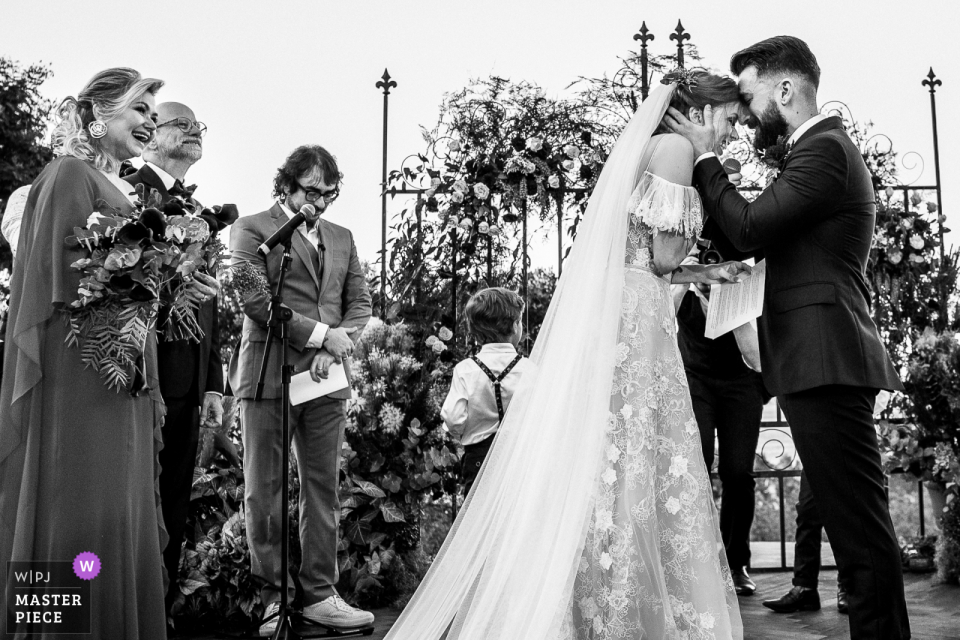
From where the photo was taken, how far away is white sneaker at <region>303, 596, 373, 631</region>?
→ 3.94 m

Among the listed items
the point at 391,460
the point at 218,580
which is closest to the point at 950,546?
the point at 391,460

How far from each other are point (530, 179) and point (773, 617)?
9.16 feet

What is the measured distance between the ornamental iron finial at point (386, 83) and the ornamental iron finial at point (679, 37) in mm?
1768

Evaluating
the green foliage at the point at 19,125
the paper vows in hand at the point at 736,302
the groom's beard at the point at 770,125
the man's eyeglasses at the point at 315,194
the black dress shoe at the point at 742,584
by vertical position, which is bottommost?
the black dress shoe at the point at 742,584

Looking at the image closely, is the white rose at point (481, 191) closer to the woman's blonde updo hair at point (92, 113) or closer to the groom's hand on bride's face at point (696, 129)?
the groom's hand on bride's face at point (696, 129)

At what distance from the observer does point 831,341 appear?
108 inches

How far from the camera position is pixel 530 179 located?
5.30 metres

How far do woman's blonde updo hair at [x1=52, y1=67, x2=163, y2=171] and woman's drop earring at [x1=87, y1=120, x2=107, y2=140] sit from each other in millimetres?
14

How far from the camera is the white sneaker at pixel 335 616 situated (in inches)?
155

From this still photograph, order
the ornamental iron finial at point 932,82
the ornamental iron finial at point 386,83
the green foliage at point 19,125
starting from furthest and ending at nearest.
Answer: the green foliage at point 19,125 < the ornamental iron finial at point 932,82 < the ornamental iron finial at point 386,83

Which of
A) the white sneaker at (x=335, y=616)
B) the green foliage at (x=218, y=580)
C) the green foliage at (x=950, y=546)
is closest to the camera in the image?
the white sneaker at (x=335, y=616)

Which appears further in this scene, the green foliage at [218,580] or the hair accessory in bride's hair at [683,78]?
the green foliage at [218,580]

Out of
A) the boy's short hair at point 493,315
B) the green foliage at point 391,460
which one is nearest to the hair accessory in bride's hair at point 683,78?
the boy's short hair at point 493,315

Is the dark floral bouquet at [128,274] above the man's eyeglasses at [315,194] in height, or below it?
below
